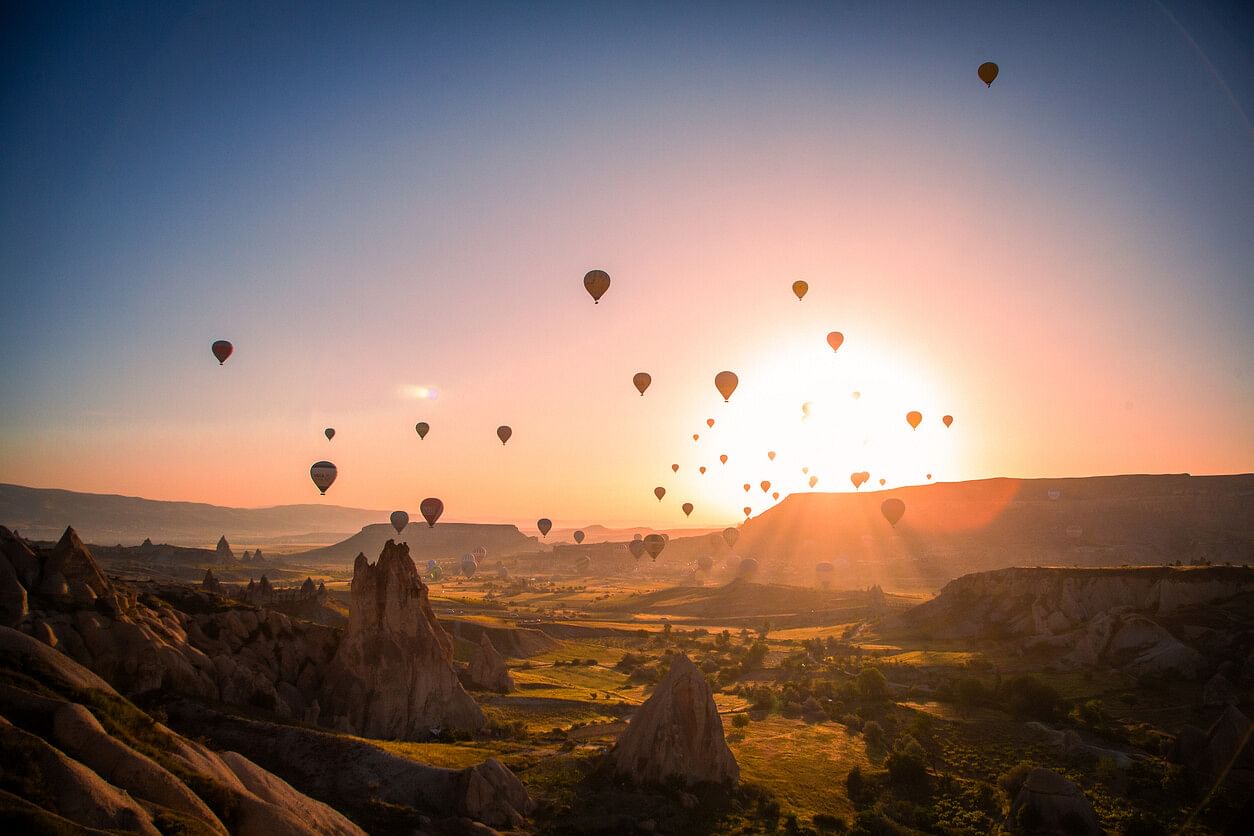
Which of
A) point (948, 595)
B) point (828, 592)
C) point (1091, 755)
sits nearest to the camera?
point (1091, 755)

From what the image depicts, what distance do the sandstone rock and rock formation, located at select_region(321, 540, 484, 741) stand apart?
1263 inches

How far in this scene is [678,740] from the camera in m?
36.0

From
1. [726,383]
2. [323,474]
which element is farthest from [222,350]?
[726,383]

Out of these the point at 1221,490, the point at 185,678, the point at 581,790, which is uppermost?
the point at 1221,490

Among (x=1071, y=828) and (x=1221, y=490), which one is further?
(x=1221, y=490)

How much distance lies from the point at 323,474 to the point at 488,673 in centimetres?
2704

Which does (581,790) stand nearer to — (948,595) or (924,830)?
(924,830)

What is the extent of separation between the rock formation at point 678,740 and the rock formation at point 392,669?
543 inches

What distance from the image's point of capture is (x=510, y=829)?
28.2 m

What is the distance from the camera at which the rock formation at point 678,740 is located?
35.4 m

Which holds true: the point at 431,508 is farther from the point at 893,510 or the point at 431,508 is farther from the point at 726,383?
the point at 893,510

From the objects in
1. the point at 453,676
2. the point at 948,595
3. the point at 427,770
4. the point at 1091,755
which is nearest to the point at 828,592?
the point at 948,595

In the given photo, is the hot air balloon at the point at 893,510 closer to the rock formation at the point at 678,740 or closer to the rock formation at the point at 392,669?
the rock formation at the point at 678,740

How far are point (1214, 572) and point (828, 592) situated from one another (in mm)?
89092
